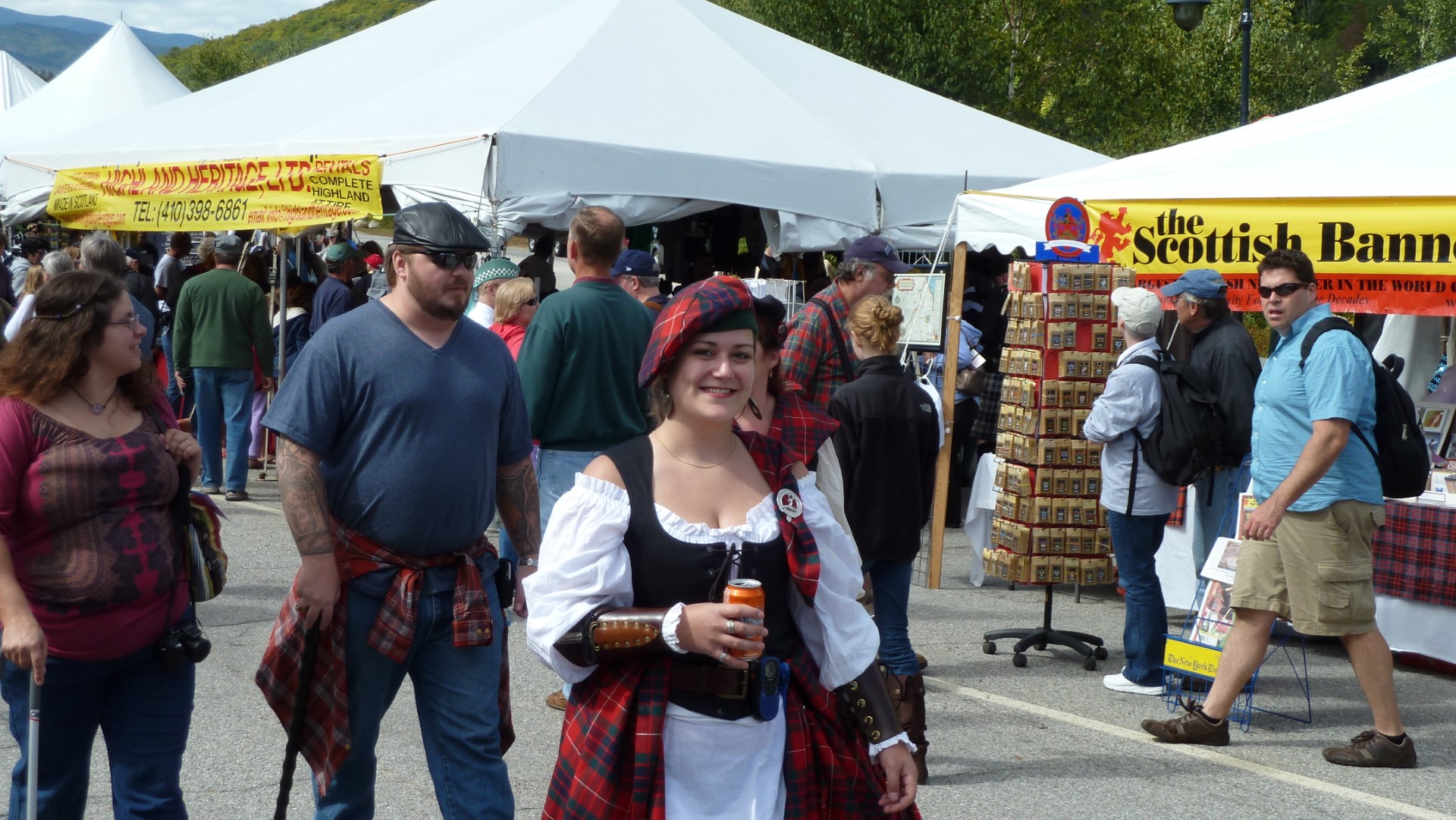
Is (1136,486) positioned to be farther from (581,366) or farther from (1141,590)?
(581,366)

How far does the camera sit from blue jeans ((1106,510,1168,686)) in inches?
249

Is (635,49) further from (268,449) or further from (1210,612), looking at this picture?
(1210,612)

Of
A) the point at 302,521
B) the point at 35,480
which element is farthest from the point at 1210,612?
the point at 35,480

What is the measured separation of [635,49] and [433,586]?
349 inches

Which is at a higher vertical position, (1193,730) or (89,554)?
(89,554)

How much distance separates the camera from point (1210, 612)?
648 centimetres

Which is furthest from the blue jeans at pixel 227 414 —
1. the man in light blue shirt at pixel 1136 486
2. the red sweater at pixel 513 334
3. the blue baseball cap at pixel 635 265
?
the man in light blue shirt at pixel 1136 486

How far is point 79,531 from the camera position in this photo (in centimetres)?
324

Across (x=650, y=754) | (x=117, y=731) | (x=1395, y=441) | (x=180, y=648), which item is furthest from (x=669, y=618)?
(x=1395, y=441)

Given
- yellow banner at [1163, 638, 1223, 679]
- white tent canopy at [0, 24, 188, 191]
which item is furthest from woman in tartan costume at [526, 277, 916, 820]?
white tent canopy at [0, 24, 188, 191]

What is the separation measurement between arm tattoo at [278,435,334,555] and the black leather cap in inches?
23.6

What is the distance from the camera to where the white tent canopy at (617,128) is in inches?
375

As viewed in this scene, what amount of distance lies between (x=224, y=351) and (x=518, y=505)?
24.1 feet

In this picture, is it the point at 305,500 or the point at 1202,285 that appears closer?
the point at 305,500
